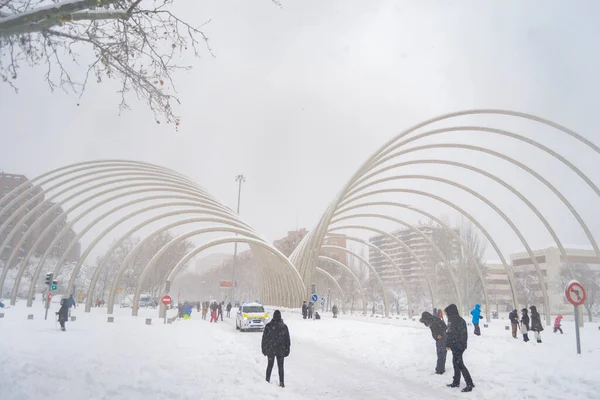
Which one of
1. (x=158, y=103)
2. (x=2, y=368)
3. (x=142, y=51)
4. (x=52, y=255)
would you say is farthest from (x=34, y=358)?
(x=52, y=255)

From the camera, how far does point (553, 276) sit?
200 ft

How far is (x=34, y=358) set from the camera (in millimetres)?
7867

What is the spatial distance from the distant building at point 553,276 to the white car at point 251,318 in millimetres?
45347

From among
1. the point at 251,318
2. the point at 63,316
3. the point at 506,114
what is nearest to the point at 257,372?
the point at 63,316

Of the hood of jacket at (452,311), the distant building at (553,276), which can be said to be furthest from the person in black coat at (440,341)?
the distant building at (553,276)

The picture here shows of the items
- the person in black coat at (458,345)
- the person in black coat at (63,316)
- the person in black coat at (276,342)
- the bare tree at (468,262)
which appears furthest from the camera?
the bare tree at (468,262)

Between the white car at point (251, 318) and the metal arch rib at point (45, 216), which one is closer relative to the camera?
the white car at point (251, 318)

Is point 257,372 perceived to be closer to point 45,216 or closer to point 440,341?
point 440,341

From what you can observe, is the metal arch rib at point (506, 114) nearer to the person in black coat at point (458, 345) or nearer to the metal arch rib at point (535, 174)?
the metal arch rib at point (535, 174)

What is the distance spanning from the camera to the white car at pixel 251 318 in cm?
2189

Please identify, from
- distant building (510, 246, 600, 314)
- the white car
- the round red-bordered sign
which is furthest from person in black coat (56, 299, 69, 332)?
distant building (510, 246, 600, 314)

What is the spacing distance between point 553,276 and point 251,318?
190ft

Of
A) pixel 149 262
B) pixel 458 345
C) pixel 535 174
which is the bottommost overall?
pixel 458 345

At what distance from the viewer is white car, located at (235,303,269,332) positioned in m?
21.9
